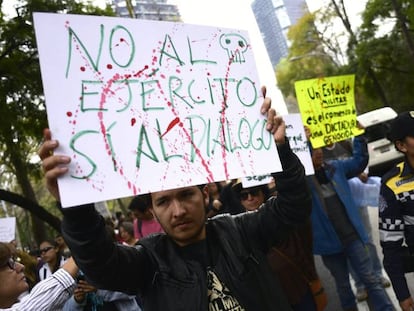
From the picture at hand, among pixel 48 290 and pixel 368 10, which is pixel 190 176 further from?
pixel 368 10

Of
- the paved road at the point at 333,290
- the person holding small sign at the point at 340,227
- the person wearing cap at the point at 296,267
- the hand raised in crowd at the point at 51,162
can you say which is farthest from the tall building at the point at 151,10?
the hand raised in crowd at the point at 51,162

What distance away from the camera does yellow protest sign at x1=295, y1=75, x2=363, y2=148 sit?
366 cm

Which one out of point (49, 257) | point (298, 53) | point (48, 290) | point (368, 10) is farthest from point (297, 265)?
point (298, 53)

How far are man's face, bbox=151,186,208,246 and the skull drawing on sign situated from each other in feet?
2.08

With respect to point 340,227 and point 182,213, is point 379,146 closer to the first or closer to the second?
point 340,227

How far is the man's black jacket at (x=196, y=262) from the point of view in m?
1.49

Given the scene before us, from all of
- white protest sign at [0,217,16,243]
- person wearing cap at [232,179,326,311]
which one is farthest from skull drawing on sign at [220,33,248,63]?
white protest sign at [0,217,16,243]

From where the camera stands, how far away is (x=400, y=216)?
2.58 meters

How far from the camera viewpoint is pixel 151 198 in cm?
182

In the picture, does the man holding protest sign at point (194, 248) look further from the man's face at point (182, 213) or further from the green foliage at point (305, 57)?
the green foliage at point (305, 57)

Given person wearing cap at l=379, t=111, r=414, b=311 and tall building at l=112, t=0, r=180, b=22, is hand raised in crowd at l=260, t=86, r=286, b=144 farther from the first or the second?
tall building at l=112, t=0, r=180, b=22

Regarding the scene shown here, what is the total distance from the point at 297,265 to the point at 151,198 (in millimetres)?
1402

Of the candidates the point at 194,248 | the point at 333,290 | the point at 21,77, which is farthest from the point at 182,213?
the point at 21,77

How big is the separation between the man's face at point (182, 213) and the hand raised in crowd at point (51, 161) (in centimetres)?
48
